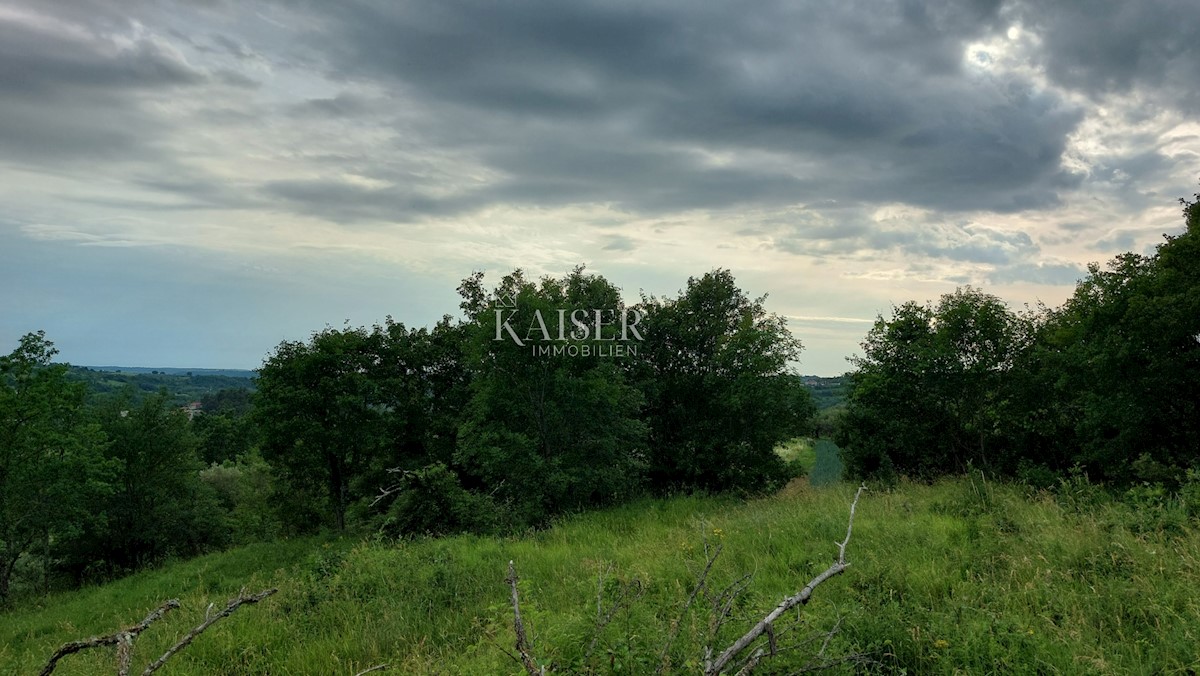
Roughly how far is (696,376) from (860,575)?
A: 54.5 feet

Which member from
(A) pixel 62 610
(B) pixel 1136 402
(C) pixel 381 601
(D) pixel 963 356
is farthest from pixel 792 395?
(A) pixel 62 610

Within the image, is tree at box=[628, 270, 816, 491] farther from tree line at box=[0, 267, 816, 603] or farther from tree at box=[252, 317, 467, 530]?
tree at box=[252, 317, 467, 530]

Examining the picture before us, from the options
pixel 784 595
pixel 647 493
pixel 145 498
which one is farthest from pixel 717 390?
pixel 145 498

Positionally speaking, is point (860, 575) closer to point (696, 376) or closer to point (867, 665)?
point (867, 665)

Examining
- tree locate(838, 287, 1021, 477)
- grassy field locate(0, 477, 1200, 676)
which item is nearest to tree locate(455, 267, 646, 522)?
grassy field locate(0, 477, 1200, 676)

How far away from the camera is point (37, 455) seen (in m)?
21.2

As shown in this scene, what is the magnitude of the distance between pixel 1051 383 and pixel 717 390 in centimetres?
1014

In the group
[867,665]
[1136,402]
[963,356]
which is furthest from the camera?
[963,356]

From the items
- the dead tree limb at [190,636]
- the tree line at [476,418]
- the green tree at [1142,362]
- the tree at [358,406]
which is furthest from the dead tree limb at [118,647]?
the tree at [358,406]

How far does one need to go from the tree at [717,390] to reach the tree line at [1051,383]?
2.81 m

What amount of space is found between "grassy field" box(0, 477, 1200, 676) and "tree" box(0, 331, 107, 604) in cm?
1547

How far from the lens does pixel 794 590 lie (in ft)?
19.5

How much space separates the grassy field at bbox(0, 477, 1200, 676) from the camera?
4.15 m

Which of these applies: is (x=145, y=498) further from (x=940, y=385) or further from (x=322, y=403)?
(x=940, y=385)
